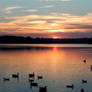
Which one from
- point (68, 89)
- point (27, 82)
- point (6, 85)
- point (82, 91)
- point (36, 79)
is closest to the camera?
point (82, 91)

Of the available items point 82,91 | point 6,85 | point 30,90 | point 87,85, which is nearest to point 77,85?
point 87,85

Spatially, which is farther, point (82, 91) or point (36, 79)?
point (36, 79)

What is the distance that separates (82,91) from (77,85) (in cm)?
336

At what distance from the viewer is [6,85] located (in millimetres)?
24547

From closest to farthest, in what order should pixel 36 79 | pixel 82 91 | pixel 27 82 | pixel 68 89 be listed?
1. pixel 82 91
2. pixel 68 89
3. pixel 27 82
4. pixel 36 79

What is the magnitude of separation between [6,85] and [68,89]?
23.3ft

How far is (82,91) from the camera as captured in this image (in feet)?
70.6

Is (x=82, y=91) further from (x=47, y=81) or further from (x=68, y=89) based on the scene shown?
(x=47, y=81)

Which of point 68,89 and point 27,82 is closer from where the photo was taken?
point 68,89

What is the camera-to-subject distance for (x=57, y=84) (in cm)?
2475

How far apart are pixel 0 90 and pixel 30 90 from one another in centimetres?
313

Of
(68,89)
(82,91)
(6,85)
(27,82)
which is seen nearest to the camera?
(82,91)

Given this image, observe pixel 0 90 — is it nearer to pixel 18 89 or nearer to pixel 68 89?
pixel 18 89

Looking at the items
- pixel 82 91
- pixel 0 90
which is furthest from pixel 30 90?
pixel 82 91
